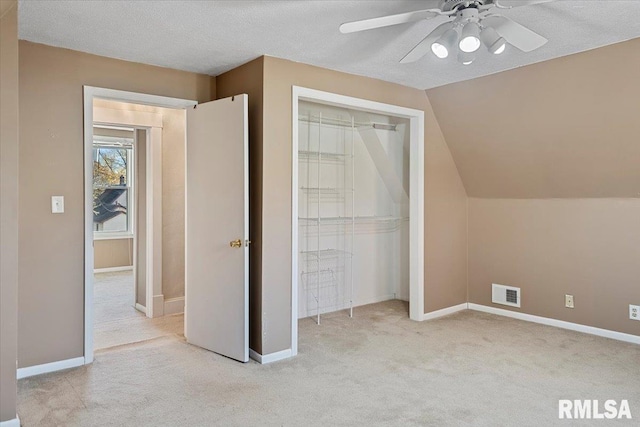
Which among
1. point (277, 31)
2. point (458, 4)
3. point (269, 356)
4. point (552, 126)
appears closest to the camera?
point (458, 4)

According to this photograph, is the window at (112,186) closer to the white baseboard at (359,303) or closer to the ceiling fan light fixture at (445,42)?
the white baseboard at (359,303)

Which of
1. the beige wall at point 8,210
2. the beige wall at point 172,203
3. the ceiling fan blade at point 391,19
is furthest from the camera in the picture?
the beige wall at point 172,203

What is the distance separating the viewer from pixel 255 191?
3.48m

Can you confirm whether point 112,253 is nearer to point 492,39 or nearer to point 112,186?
point 112,186

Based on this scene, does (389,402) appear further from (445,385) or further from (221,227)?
(221,227)

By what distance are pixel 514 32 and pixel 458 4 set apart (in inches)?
13.3

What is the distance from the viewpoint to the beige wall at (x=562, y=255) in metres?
3.93

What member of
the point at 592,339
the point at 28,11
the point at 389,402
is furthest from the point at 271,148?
the point at 592,339

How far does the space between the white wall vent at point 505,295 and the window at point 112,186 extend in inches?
240

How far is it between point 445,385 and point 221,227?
1992mm

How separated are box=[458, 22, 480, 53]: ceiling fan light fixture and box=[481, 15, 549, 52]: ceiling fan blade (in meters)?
0.12

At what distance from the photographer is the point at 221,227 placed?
3.53 m

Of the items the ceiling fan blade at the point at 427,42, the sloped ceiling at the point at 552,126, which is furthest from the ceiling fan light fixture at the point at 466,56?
the sloped ceiling at the point at 552,126

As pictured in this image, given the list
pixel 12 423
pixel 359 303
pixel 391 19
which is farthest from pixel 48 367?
pixel 391 19
